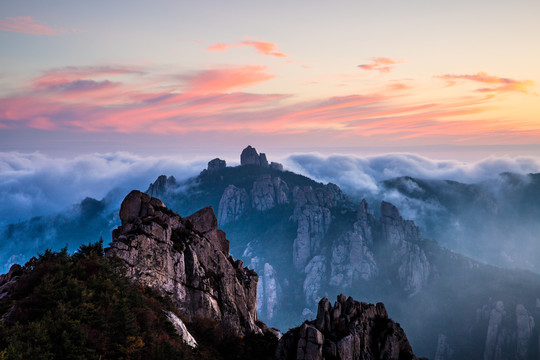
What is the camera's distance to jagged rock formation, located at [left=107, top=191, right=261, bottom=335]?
1850 inches

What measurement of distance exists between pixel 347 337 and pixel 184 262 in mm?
22720

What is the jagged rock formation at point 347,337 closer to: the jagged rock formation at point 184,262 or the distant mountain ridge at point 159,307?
the distant mountain ridge at point 159,307

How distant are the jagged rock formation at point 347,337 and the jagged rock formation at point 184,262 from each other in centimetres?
1388

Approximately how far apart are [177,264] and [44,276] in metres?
19.7

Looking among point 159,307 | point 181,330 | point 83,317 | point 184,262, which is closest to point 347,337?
point 181,330

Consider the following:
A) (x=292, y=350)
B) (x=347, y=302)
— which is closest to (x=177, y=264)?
(x=292, y=350)

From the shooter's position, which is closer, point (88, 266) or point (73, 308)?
point (73, 308)

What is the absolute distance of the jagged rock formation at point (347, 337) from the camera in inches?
1609

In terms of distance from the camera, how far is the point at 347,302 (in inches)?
1932

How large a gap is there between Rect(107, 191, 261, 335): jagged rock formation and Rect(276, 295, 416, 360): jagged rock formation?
13877 mm

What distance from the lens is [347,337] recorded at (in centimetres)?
4241

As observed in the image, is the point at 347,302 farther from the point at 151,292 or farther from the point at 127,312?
the point at 127,312

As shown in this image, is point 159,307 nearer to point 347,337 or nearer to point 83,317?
point 83,317

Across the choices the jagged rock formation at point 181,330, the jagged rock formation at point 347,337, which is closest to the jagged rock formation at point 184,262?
the jagged rock formation at point 181,330
